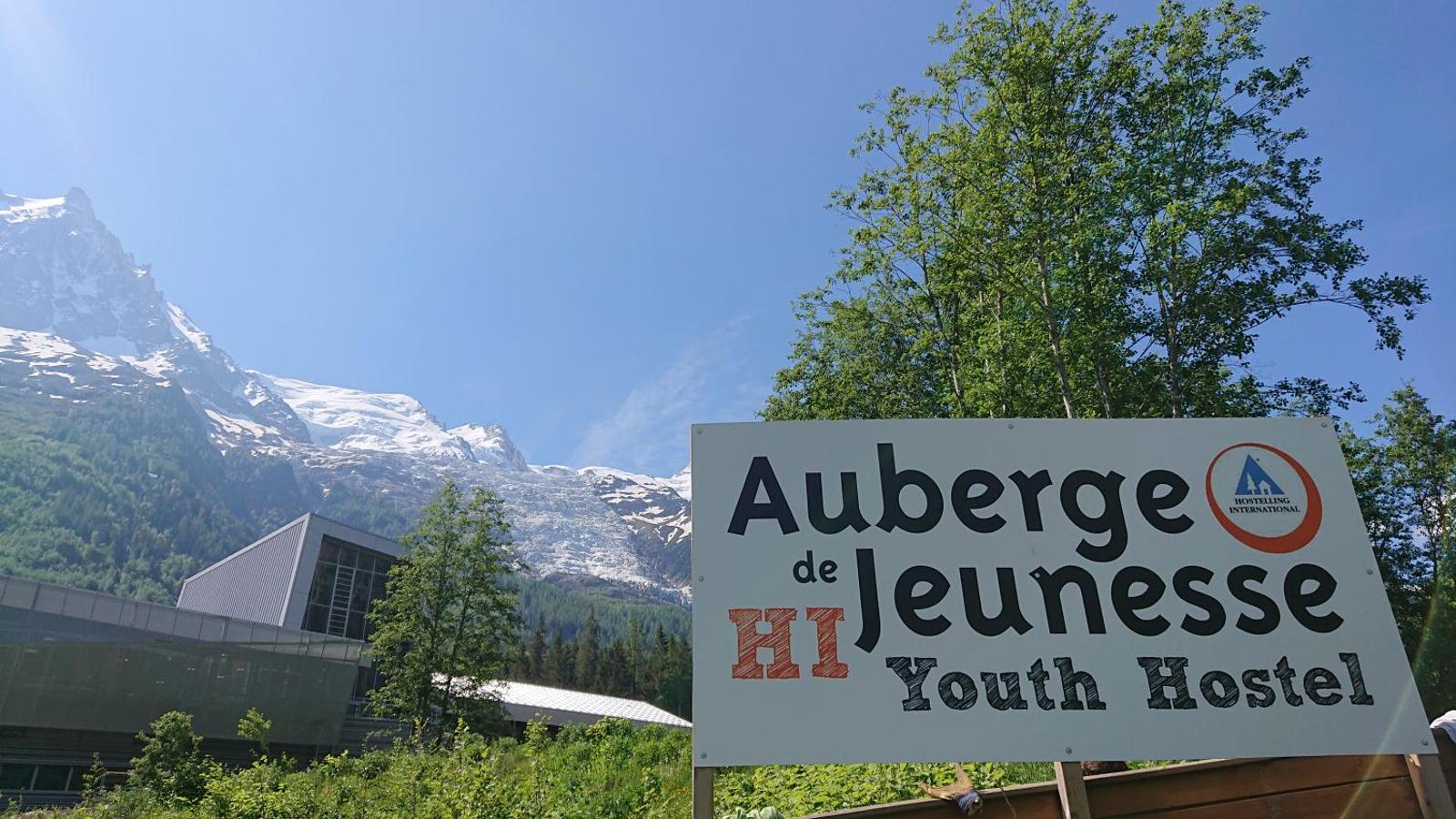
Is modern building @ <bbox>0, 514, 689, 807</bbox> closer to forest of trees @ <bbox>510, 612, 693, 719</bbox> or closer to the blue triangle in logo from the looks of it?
the blue triangle in logo

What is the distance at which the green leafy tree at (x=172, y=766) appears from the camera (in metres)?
14.4

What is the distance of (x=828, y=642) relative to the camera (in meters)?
3.69

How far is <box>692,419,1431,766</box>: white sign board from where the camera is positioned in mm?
3609

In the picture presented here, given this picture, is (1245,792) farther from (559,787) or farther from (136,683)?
(136,683)

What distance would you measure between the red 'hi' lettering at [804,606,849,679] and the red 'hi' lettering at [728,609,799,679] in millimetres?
95

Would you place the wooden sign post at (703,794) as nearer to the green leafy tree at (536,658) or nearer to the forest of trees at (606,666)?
the forest of trees at (606,666)

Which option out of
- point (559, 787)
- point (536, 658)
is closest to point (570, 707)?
point (559, 787)

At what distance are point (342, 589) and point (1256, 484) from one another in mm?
53078

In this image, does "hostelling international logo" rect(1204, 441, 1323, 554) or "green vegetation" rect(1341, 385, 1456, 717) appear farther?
"green vegetation" rect(1341, 385, 1456, 717)

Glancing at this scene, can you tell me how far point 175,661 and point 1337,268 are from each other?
124ft

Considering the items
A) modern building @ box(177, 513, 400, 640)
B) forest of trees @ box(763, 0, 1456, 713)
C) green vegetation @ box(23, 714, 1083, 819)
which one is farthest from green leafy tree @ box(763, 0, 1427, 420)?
modern building @ box(177, 513, 400, 640)

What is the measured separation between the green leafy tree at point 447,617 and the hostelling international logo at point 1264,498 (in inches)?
1017

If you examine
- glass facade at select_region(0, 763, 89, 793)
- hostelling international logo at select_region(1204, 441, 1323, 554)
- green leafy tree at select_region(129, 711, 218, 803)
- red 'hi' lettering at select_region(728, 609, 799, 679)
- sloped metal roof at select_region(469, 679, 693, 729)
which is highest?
sloped metal roof at select_region(469, 679, 693, 729)

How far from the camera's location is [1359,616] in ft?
12.7
